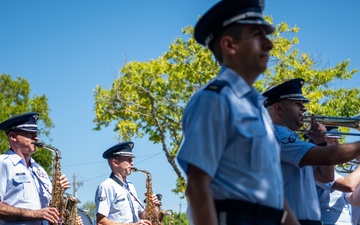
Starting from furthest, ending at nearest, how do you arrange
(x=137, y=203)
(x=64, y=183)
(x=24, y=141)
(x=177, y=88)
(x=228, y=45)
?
1. (x=177, y=88)
2. (x=137, y=203)
3. (x=64, y=183)
4. (x=24, y=141)
5. (x=228, y=45)

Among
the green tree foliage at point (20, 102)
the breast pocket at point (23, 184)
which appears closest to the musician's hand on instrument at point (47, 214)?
the breast pocket at point (23, 184)

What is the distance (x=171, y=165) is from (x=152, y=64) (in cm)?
456

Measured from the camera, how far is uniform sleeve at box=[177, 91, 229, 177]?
11.7 feet

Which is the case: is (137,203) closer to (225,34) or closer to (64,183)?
(64,183)

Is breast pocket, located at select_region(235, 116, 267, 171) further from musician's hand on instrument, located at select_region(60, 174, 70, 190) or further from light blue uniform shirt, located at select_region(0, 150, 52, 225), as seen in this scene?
musician's hand on instrument, located at select_region(60, 174, 70, 190)

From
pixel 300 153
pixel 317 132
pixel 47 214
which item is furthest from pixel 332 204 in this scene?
pixel 47 214

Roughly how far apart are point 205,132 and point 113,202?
24.2 ft

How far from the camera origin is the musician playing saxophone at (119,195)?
1071cm

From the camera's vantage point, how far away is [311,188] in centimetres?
582

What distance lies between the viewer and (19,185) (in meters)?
7.62

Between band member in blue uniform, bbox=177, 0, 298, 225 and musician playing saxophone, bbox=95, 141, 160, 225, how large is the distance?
275 inches

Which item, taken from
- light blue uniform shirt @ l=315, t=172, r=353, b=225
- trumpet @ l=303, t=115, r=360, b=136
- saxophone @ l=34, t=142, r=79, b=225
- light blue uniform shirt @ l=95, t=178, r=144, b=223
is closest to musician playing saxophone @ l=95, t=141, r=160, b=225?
light blue uniform shirt @ l=95, t=178, r=144, b=223

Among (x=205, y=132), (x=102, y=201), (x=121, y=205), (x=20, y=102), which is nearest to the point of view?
(x=205, y=132)

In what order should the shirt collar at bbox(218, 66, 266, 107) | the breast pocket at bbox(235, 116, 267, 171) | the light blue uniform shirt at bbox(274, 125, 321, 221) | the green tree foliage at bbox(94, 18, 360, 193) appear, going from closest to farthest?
the breast pocket at bbox(235, 116, 267, 171), the shirt collar at bbox(218, 66, 266, 107), the light blue uniform shirt at bbox(274, 125, 321, 221), the green tree foliage at bbox(94, 18, 360, 193)
